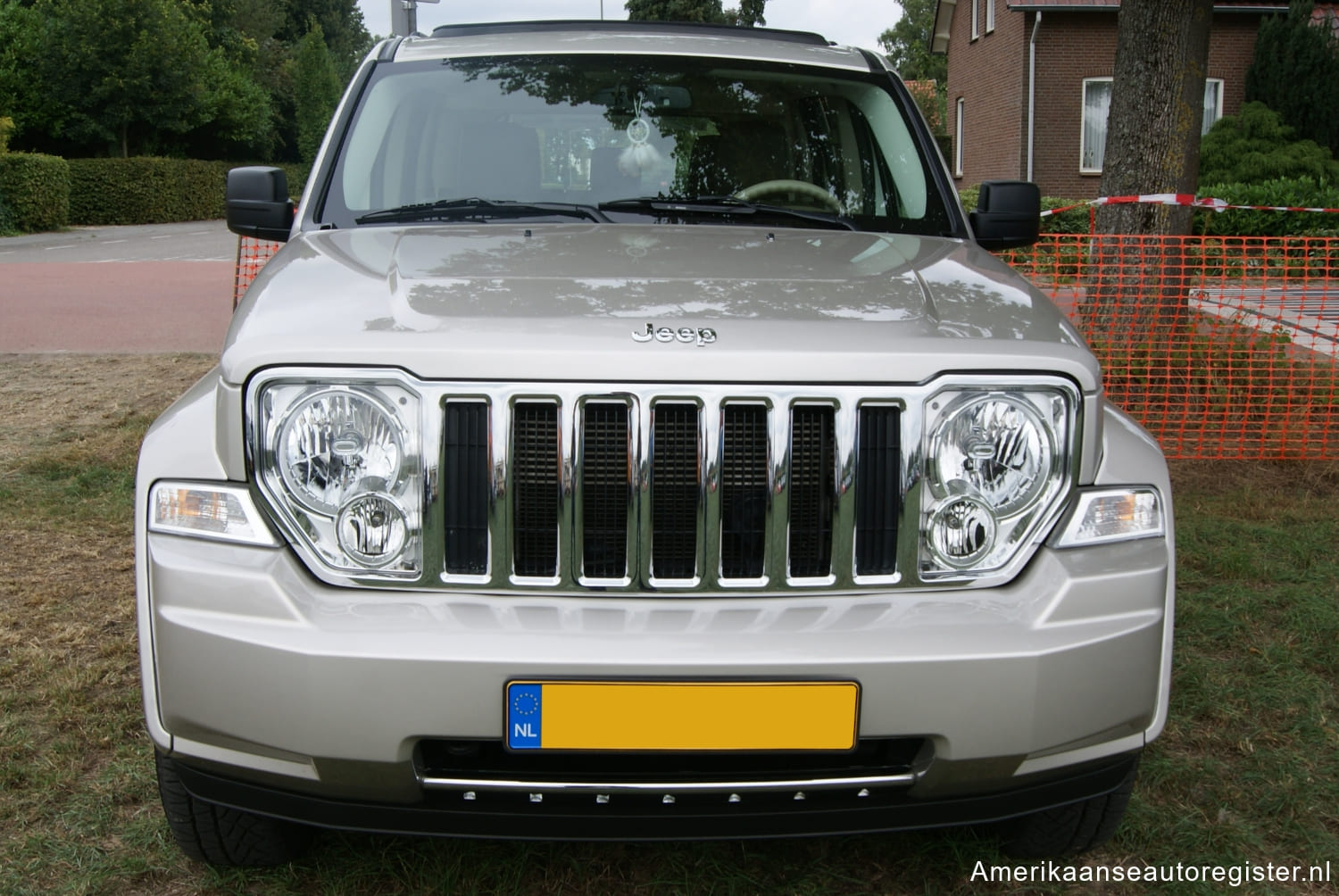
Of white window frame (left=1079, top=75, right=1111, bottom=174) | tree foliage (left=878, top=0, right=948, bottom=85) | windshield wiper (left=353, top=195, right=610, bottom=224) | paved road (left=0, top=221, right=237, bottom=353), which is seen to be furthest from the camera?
tree foliage (left=878, top=0, right=948, bottom=85)

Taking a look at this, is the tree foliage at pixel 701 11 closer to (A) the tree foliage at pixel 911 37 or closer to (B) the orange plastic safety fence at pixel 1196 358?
(A) the tree foliage at pixel 911 37

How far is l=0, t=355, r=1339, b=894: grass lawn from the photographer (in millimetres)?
2711

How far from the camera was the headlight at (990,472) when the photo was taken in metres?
2.32

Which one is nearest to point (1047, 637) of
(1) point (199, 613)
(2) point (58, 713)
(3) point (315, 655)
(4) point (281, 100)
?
(3) point (315, 655)

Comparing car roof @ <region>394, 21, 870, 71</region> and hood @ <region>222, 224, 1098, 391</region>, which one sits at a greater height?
car roof @ <region>394, 21, 870, 71</region>

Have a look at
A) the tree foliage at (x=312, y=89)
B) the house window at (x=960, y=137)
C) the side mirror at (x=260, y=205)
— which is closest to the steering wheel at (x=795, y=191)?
the side mirror at (x=260, y=205)

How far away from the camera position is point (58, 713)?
345 centimetres

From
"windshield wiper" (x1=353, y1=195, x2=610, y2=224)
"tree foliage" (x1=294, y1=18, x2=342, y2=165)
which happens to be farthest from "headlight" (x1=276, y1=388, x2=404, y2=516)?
"tree foliage" (x1=294, y1=18, x2=342, y2=165)

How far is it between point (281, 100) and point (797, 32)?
62.8 m

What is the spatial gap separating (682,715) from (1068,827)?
1.06 m

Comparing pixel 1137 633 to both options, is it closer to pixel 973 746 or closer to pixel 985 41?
pixel 973 746

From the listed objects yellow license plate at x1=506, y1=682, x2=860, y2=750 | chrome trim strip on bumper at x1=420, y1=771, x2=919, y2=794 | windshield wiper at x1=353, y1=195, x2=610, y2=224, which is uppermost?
windshield wiper at x1=353, y1=195, x2=610, y2=224

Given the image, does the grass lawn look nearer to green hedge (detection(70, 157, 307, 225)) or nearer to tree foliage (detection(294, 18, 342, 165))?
green hedge (detection(70, 157, 307, 225))

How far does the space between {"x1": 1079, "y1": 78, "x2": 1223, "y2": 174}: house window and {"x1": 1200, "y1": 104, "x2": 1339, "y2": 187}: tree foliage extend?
94.3 inches
